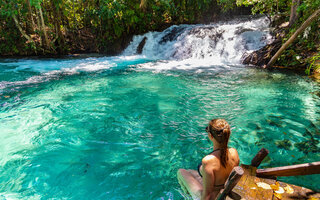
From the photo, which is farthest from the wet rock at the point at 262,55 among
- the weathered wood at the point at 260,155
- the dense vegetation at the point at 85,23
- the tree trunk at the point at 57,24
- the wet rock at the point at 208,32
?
the tree trunk at the point at 57,24

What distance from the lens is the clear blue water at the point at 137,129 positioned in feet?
10.1

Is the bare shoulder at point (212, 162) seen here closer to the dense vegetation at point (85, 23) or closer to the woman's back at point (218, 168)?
the woman's back at point (218, 168)

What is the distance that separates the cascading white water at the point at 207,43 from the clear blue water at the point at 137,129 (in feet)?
10.6

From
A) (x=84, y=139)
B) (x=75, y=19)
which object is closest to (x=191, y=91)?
(x=84, y=139)

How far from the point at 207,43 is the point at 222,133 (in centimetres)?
1125

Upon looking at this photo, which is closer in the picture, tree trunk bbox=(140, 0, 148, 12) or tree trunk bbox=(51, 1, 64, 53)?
tree trunk bbox=(51, 1, 64, 53)

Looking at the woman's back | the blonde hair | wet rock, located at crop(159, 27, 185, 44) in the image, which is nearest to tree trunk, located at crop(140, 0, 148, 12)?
wet rock, located at crop(159, 27, 185, 44)

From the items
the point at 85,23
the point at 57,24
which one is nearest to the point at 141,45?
the point at 85,23

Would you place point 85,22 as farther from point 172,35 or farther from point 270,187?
point 270,187

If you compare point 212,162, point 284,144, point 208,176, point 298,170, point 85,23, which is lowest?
point 284,144

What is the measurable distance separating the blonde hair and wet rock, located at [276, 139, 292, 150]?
2330 mm

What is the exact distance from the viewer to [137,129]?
4523mm

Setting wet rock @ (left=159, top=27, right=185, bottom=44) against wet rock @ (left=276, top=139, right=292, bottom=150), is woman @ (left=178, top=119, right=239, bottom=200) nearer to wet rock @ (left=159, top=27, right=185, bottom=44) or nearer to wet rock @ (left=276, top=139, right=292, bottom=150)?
wet rock @ (left=276, top=139, right=292, bottom=150)

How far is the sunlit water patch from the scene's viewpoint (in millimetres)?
3090
